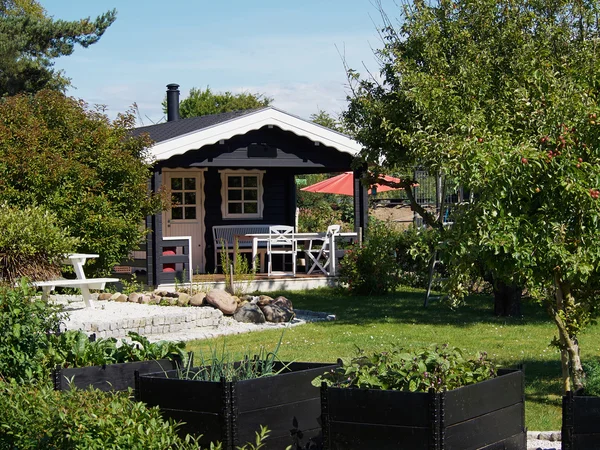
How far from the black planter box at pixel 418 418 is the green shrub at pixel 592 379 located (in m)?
0.98

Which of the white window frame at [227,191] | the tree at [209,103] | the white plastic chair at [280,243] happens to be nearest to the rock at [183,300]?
the white plastic chair at [280,243]

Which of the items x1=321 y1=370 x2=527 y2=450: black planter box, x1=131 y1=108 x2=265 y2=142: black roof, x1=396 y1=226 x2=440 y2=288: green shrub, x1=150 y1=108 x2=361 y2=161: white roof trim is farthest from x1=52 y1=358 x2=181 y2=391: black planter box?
x1=396 y1=226 x2=440 y2=288: green shrub

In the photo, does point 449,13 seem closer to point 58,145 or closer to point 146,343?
point 58,145

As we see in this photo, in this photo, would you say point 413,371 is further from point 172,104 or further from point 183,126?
point 172,104

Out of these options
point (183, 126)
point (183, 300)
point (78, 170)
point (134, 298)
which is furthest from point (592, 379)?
point (183, 126)

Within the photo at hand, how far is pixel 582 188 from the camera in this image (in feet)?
17.0

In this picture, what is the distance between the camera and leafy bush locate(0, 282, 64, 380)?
5.79 m

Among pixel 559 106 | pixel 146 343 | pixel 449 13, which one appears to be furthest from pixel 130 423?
pixel 449 13

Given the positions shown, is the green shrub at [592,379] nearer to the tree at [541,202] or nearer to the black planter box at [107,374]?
the tree at [541,202]

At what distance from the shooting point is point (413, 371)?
181 inches

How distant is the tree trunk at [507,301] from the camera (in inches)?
506

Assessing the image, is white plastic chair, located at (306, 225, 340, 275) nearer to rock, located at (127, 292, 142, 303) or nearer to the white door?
the white door

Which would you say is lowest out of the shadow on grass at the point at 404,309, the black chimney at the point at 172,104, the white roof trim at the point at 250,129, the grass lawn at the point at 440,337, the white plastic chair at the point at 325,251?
the grass lawn at the point at 440,337

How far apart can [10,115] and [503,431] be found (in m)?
11.6
